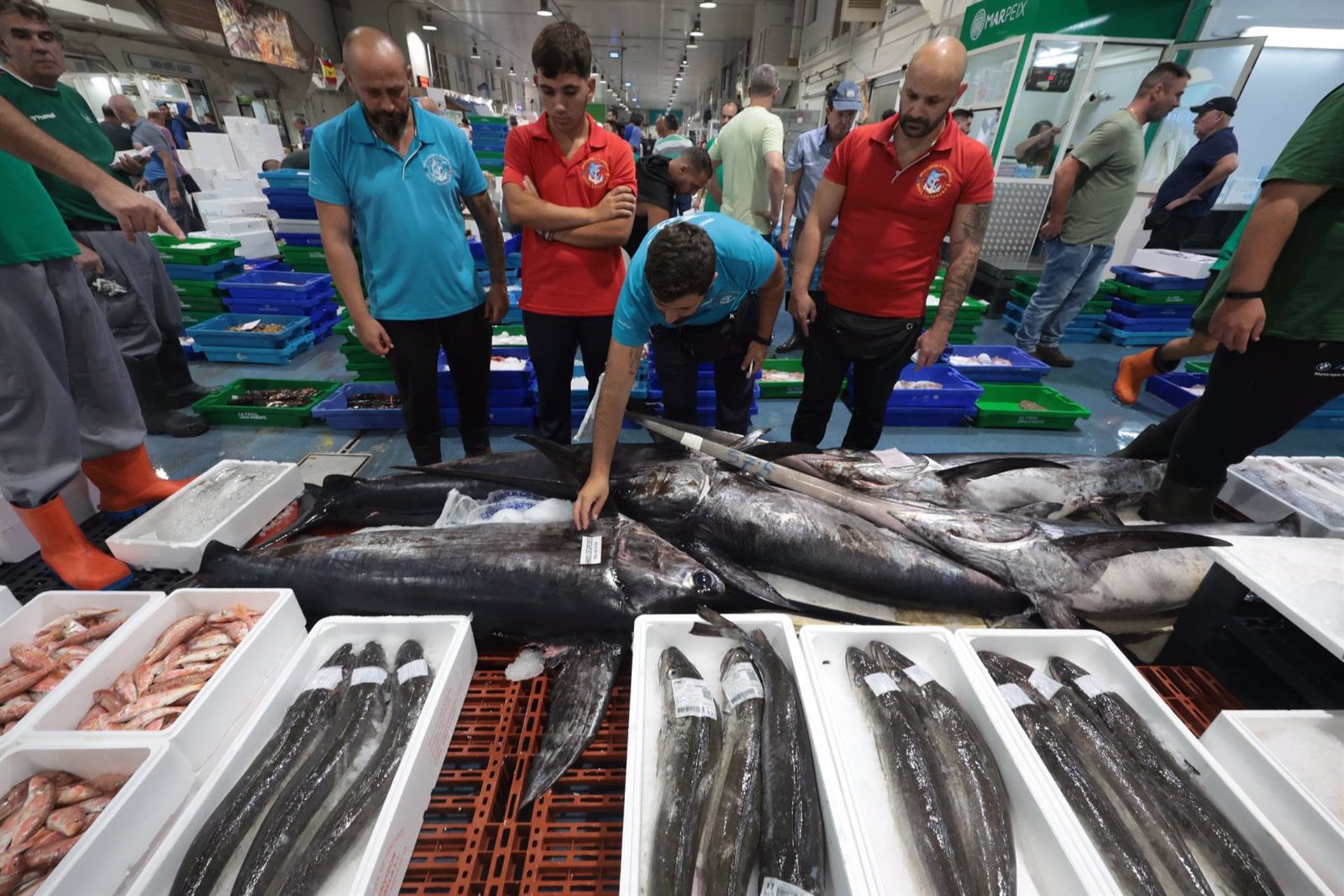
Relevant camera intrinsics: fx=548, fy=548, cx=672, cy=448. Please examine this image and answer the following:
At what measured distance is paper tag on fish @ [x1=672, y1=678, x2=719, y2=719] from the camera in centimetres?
143

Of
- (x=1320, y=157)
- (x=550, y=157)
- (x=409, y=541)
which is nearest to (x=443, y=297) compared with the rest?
(x=550, y=157)

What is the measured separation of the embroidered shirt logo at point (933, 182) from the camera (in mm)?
2752

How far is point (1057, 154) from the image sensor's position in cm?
737

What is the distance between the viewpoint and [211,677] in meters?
1.56

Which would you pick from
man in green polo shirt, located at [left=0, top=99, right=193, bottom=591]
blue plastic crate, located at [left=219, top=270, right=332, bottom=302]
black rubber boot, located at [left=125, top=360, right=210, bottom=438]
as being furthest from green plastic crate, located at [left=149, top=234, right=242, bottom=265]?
man in green polo shirt, located at [left=0, top=99, right=193, bottom=591]

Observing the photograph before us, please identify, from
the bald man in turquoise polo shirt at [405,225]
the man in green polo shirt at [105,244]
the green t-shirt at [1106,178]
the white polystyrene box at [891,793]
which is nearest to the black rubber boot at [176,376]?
the man in green polo shirt at [105,244]

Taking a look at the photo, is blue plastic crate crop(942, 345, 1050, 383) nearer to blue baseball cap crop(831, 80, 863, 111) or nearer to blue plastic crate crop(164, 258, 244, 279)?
blue baseball cap crop(831, 80, 863, 111)

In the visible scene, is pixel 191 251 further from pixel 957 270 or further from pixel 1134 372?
pixel 1134 372

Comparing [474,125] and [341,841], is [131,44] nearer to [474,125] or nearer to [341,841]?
[474,125]

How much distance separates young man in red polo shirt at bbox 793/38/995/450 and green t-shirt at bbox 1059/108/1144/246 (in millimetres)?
3639

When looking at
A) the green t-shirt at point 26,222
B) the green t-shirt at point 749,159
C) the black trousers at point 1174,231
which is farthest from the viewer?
the black trousers at point 1174,231

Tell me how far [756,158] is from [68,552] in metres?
6.30

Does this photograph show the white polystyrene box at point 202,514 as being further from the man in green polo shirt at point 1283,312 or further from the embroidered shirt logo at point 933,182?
the man in green polo shirt at point 1283,312

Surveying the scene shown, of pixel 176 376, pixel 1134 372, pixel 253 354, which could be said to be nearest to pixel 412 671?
pixel 176 376
